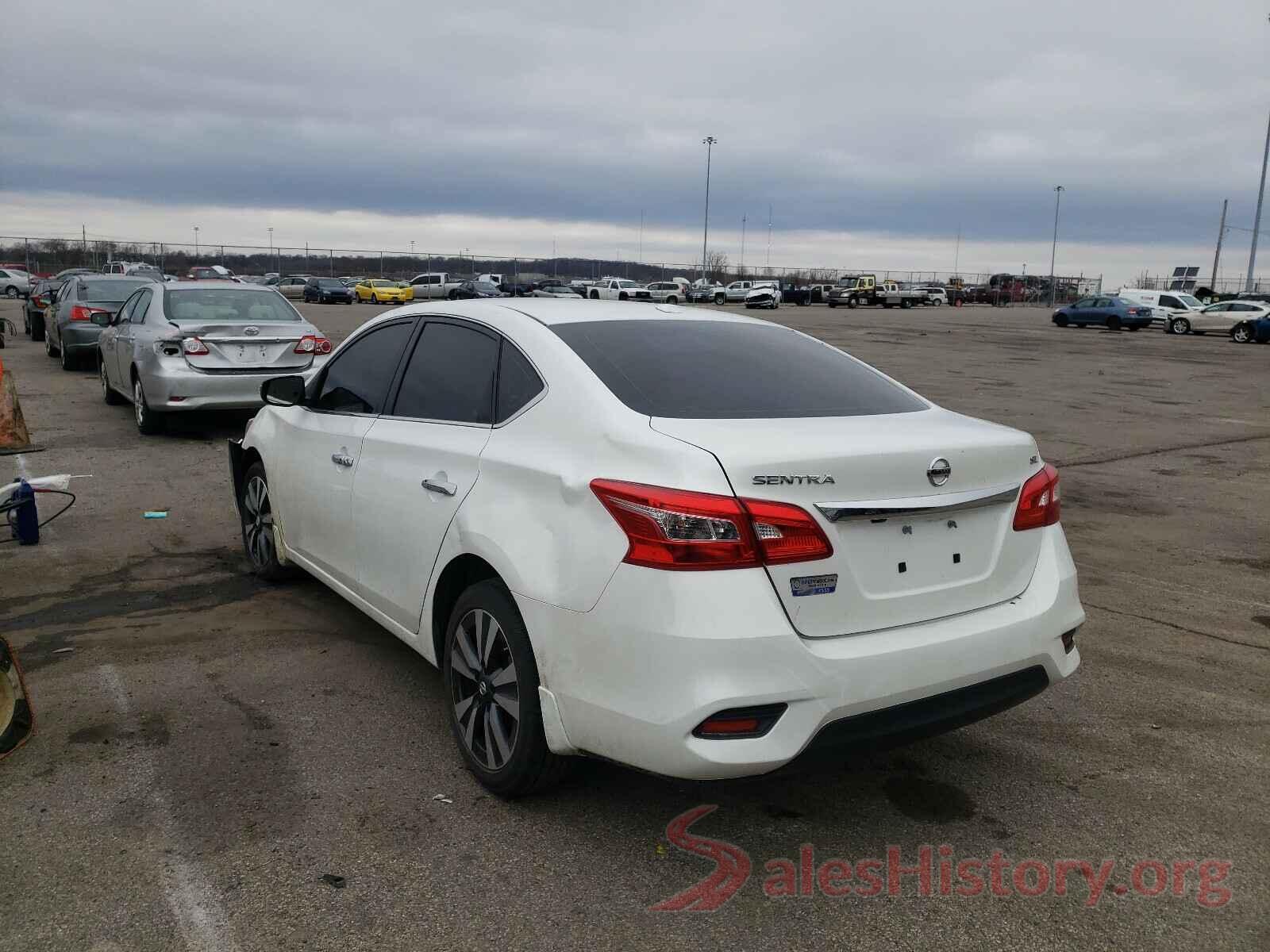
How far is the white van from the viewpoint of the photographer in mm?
43906

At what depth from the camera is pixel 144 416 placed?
11070mm

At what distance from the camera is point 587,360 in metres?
3.51

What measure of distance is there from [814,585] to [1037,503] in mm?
1070

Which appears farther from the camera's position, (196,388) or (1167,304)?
(1167,304)

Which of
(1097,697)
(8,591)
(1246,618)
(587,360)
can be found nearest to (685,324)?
(587,360)

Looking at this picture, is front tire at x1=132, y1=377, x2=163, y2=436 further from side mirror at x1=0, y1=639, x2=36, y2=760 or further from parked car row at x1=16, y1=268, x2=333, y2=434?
side mirror at x1=0, y1=639, x2=36, y2=760

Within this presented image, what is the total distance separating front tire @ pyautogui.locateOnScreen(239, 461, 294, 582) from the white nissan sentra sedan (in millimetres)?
1722

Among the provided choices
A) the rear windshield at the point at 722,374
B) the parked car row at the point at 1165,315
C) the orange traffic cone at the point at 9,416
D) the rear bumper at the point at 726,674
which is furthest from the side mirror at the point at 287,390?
the parked car row at the point at 1165,315

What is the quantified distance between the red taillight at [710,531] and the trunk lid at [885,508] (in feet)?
0.13

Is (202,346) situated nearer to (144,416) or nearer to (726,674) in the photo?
(144,416)

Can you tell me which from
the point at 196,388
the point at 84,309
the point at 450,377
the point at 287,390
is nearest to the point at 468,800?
the point at 450,377

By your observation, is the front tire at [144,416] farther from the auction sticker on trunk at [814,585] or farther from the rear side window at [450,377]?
the auction sticker on trunk at [814,585]

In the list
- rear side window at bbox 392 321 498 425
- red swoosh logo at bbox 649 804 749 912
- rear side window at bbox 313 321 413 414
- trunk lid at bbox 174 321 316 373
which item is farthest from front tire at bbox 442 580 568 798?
trunk lid at bbox 174 321 316 373

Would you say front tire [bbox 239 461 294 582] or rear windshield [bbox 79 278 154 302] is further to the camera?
rear windshield [bbox 79 278 154 302]
